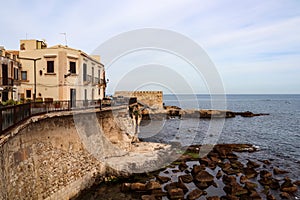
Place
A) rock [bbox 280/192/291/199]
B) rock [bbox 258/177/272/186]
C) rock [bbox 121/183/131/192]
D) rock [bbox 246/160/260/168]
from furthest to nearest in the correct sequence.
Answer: rock [bbox 246/160/260/168] < rock [bbox 258/177/272/186] < rock [bbox 121/183/131/192] < rock [bbox 280/192/291/199]

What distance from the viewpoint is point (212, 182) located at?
17.3 m

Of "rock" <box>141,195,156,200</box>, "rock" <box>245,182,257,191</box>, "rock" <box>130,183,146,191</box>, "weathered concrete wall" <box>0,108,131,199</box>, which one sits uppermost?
"weathered concrete wall" <box>0,108,131,199</box>

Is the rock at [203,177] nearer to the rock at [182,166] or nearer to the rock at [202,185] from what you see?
the rock at [202,185]

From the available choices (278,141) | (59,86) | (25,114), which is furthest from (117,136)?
(278,141)

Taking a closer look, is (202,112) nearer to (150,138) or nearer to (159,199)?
(150,138)

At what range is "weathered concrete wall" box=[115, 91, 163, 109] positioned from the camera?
5484cm

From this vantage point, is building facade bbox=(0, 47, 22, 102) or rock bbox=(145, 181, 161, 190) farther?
building facade bbox=(0, 47, 22, 102)

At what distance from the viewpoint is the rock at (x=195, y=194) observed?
14619mm

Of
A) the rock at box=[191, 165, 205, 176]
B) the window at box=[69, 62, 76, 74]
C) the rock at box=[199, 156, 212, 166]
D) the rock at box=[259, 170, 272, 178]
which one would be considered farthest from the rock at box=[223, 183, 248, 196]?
the window at box=[69, 62, 76, 74]

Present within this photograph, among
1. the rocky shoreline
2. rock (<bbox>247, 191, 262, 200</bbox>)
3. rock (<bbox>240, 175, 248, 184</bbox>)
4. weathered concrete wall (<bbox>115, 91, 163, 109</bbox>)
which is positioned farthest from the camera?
weathered concrete wall (<bbox>115, 91, 163, 109</bbox>)

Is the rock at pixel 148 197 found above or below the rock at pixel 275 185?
above

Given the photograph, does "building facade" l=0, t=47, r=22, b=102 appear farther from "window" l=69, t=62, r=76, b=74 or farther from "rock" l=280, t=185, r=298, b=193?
"rock" l=280, t=185, r=298, b=193

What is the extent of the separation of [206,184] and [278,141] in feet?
71.3

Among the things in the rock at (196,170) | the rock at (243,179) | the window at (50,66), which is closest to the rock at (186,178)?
the rock at (196,170)
